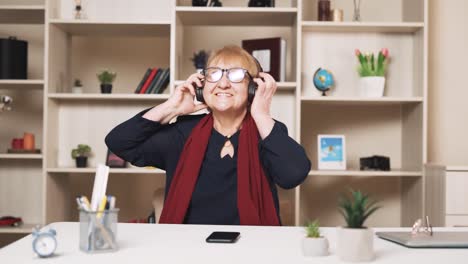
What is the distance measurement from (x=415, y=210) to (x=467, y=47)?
45.9 inches

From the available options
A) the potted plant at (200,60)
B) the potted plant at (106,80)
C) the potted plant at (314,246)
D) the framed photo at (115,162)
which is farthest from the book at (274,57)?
the potted plant at (314,246)

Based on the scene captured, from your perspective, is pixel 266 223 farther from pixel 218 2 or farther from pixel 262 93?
pixel 218 2

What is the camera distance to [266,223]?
7.07 feet

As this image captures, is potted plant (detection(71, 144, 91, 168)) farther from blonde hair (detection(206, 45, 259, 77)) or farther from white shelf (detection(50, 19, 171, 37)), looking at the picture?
blonde hair (detection(206, 45, 259, 77))

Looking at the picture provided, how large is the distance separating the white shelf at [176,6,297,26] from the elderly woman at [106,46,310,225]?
50.0 inches

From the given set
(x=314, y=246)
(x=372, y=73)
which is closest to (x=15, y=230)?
(x=372, y=73)

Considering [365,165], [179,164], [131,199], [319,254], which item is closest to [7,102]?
[131,199]

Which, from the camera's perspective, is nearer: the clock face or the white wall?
the clock face

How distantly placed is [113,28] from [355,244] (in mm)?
2752

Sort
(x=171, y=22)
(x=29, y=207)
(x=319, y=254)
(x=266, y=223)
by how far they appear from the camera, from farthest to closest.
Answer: (x=29, y=207), (x=171, y=22), (x=266, y=223), (x=319, y=254)

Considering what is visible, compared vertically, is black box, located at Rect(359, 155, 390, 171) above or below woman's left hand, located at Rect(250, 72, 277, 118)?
below

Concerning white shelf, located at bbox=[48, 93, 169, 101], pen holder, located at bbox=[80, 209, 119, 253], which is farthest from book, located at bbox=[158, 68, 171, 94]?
pen holder, located at bbox=[80, 209, 119, 253]

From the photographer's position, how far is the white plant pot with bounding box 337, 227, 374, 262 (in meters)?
1.32

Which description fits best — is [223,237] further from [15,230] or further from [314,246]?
[15,230]
